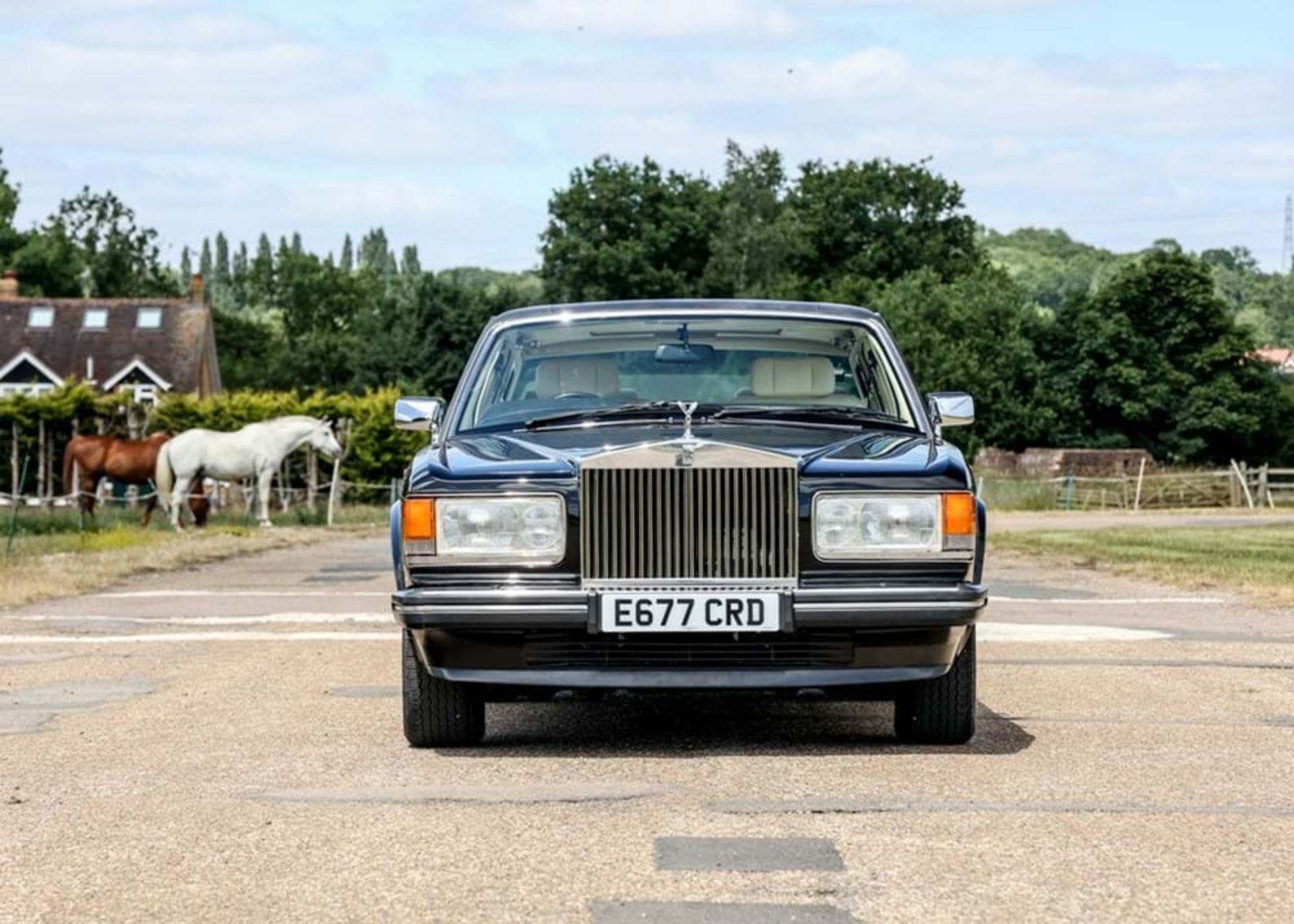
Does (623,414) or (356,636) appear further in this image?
(356,636)

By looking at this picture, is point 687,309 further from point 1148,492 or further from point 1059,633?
point 1148,492

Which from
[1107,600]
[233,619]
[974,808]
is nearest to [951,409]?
[974,808]

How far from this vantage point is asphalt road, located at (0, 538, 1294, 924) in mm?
5188

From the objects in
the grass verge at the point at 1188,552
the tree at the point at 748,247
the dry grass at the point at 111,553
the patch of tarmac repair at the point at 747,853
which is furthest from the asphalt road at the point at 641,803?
the tree at the point at 748,247

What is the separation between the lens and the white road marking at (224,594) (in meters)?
18.5

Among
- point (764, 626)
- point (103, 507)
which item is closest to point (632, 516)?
point (764, 626)

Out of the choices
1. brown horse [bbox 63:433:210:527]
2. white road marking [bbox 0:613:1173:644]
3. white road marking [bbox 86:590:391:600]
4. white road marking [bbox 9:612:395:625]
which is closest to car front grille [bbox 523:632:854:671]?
white road marking [bbox 0:613:1173:644]

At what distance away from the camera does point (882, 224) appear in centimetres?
10469

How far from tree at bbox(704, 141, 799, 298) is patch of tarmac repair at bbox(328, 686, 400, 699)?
83.3m

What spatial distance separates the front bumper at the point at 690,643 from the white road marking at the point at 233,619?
724 centimetres

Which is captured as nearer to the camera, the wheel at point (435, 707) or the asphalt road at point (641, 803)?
the asphalt road at point (641, 803)

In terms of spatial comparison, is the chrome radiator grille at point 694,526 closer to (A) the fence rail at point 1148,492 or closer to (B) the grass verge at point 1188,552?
(B) the grass verge at point 1188,552

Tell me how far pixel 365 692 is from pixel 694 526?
10.1 ft

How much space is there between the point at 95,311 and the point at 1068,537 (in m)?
68.1
